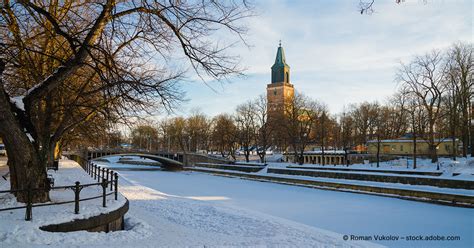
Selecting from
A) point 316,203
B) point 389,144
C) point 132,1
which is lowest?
point 316,203

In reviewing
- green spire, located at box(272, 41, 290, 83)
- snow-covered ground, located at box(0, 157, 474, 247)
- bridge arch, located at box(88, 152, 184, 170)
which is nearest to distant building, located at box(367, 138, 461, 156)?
snow-covered ground, located at box(0, 157, 474, 247)

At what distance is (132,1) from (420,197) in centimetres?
2047

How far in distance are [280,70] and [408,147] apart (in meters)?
63.0

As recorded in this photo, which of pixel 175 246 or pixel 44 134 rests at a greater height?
pixel 44 134

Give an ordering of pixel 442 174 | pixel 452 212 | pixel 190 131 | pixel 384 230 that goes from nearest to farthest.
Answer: pixel 384 230
pixel 452 212
pixel 442 174
pixel 190 131

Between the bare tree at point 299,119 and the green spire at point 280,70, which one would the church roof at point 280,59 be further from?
the bare tree at point 299,119

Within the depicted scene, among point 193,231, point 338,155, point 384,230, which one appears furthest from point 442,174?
point 338,155

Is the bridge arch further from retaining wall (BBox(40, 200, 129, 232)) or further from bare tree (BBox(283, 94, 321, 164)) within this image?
retaining wall (BBox(40, 200, 129, 232))

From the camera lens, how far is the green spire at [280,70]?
108869 millimetres

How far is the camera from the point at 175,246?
26.5ft

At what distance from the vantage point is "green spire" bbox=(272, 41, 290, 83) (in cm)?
10887

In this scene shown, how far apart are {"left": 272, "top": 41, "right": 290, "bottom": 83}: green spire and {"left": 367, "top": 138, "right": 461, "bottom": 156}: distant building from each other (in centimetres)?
5628

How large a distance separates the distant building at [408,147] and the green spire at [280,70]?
56284mm

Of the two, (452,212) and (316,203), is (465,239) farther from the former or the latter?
Answer: (316,203)
